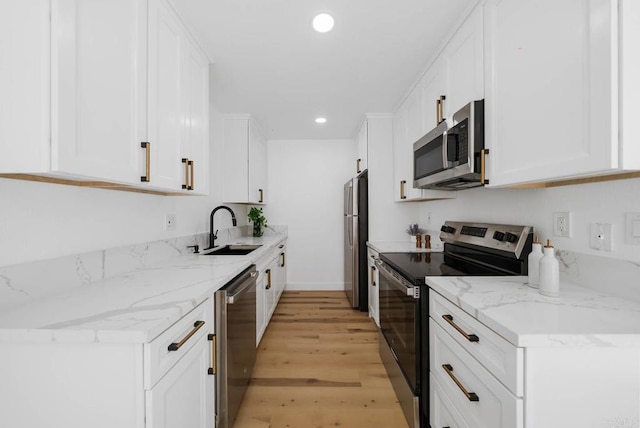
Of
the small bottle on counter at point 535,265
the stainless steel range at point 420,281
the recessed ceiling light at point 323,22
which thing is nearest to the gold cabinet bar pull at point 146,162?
the recessed ceiling light at point 323,22

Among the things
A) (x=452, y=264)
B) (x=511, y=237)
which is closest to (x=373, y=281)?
(x=452, y=264)

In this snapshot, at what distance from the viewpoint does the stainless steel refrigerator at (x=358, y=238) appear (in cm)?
330

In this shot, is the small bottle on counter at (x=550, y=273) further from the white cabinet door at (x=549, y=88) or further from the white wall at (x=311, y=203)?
the white wall at (x=311, y=203)

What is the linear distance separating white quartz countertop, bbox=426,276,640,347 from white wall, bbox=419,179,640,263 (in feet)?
0.67

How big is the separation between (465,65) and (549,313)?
1.31 meters

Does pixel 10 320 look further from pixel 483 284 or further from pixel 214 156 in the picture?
pixel 214 156

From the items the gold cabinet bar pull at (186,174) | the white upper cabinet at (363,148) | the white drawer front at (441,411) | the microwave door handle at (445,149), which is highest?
the white upper cabinet at (363,148)

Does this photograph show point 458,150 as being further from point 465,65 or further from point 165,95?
point 165,95

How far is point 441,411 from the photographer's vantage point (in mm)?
1335

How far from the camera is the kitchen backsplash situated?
1.00 metres

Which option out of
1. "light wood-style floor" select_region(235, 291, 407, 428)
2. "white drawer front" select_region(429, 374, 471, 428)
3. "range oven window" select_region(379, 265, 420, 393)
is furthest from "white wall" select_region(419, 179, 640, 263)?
"light wood-style floor" select_region(235, 291, 407, 428)

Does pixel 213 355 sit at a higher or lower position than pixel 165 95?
lower

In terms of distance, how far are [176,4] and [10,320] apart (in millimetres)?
1565

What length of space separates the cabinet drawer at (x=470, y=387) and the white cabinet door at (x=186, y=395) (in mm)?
1064
